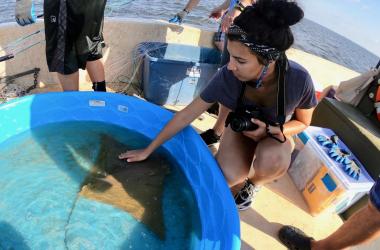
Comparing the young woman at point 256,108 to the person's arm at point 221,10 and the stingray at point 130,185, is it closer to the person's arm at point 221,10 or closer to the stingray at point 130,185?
the stingray at point 130,185

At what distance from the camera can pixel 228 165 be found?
1665 millimetres

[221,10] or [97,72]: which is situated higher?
[221,10]

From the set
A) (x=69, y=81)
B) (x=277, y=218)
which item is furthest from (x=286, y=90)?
(x=69, y=81)

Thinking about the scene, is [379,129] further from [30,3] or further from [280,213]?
[30,3]

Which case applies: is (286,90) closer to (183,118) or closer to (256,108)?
(256,108)

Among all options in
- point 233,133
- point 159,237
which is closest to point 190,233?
point 159,237

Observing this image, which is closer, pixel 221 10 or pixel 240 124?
pixel 240 124

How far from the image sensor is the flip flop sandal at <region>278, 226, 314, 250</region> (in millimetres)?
1618

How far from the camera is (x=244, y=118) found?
1553mm

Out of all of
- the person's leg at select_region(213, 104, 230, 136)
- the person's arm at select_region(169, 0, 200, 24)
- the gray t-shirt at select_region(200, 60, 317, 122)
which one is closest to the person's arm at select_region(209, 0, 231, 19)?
the person's arm at select_region(169, 0, 200, 24)

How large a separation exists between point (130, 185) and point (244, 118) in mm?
790

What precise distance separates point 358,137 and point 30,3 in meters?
2.36

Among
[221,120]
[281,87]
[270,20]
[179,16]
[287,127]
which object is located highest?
[270,20]

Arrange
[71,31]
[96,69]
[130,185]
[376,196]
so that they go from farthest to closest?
[96,69] < [71,31] < [130,185] < [376,196]
